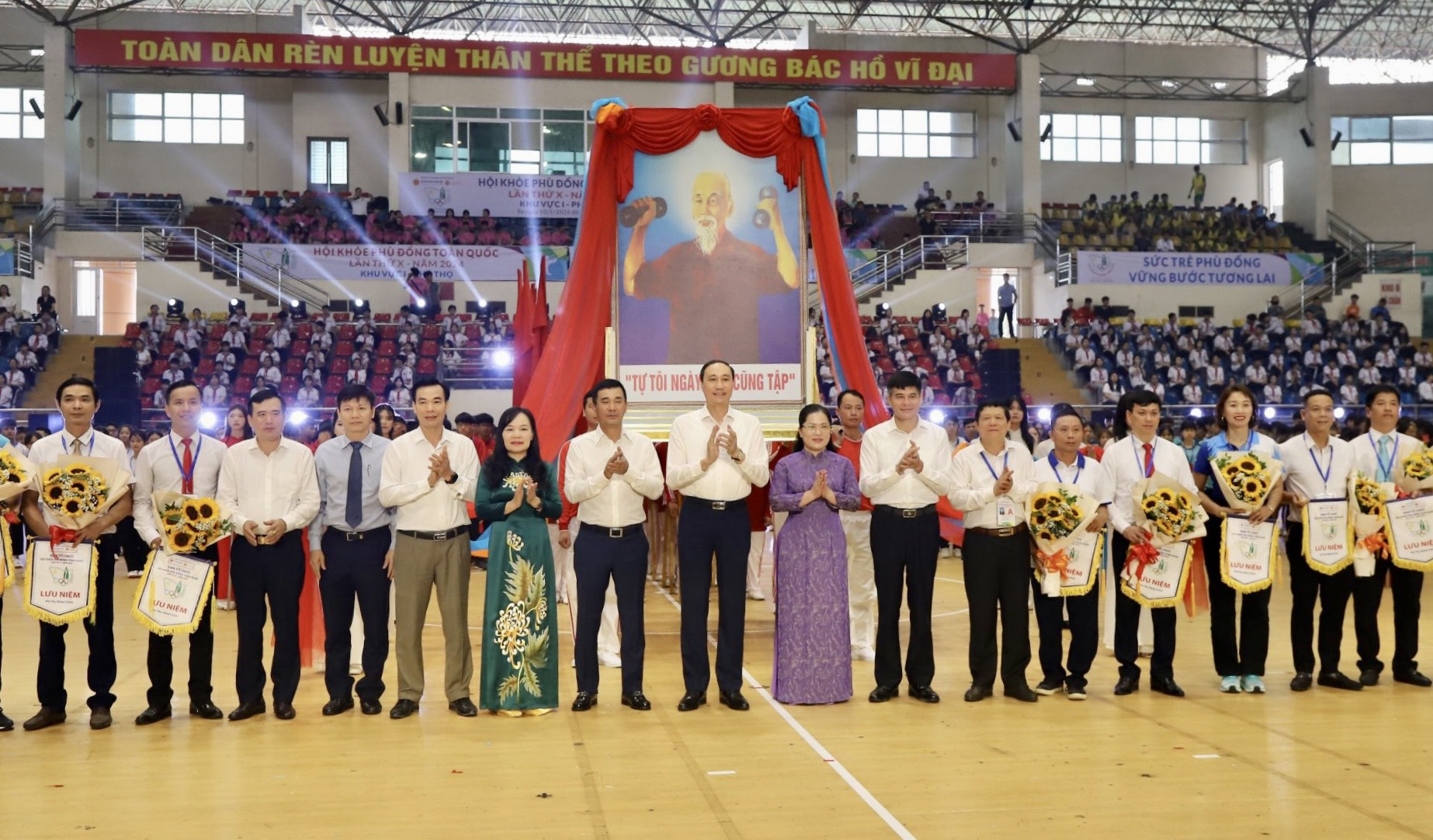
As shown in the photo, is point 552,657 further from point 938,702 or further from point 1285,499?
point 1285,499

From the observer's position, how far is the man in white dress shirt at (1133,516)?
600 cm

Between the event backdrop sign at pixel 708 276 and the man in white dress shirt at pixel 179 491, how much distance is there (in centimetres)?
268

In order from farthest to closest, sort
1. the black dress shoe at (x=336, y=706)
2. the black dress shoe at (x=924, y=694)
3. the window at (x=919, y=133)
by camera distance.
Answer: the window at (x=919, y=133)
the black dress shoe at (x=924, y=694)
the black dress shoe at (x=336, y=706)

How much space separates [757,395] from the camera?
25.8 ft

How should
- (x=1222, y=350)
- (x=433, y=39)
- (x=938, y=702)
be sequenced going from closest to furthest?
(x=938, y=702), (x=1222, y=350), (x=433, y=39)

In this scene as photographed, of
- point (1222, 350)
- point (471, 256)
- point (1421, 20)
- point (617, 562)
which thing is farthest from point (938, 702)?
point (1421, 20)

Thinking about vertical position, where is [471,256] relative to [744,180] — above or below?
above

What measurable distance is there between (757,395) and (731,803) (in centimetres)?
388

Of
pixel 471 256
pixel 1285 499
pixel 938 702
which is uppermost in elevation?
pixel 471 256

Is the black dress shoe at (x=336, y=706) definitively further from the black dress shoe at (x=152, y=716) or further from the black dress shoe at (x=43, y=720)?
the black dress shoe at (x=43, y=720)

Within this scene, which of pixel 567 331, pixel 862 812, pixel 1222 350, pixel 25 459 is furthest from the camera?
pixel 1222 350

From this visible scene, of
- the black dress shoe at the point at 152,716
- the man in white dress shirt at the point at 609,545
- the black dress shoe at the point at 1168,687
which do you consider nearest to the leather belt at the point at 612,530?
the man in white dress shirt at the point at 609,545

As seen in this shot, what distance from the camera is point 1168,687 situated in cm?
596

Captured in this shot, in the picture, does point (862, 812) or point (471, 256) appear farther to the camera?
point (471, 256)
